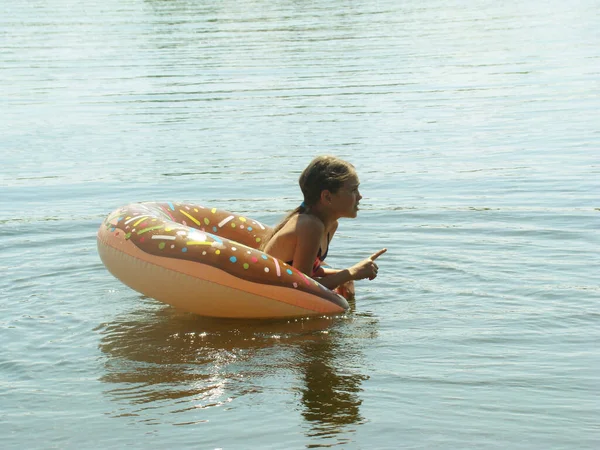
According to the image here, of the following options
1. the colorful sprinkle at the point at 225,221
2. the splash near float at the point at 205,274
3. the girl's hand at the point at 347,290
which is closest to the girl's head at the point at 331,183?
the splash near float at the point at 205,274

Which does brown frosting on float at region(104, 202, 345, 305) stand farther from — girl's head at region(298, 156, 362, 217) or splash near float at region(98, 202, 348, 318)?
girl's head at region(298, 156, 362, 217)

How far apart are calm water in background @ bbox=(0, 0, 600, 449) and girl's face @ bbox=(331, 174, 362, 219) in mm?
678

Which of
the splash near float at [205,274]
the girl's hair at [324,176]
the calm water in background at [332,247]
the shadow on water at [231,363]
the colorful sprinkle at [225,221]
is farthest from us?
the colorful sprinkle at [225,221]

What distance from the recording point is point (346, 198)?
248 inches

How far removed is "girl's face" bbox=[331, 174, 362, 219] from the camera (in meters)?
6.27

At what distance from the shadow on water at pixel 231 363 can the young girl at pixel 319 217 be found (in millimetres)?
338

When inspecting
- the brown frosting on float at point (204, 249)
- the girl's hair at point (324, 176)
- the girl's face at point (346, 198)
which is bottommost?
the brown frosting on float at point (204, 249)

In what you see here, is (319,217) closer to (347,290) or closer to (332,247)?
(347,290)

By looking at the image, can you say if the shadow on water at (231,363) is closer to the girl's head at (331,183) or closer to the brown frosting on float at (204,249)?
the brown frosting on float at (204,249)

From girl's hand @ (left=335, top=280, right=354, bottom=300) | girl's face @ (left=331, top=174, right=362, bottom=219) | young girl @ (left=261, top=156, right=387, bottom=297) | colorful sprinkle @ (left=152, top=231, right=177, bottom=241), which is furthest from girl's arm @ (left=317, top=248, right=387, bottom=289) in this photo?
colorful sprinkle @ (left=152, top=231, right=177, bottom=241)

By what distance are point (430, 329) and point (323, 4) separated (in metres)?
28.2

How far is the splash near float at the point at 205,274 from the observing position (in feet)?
19.9

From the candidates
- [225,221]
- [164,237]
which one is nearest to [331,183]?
[164,237]

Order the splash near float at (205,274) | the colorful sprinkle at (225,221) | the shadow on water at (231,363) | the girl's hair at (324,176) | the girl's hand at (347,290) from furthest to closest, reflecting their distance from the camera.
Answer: the colorful sprinkle at (225,221) → the girl's hand at (347,290) → the girl's hair at (324,176) → the splash near float at (205,274) → the shadow on water at (231,363)
